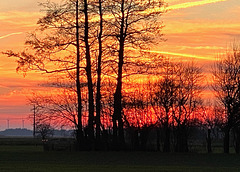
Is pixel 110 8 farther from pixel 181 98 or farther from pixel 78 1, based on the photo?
pixel 181 98

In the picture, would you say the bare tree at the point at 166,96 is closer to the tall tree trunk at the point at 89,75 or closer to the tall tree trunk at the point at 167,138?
the tall tree trunk at the point at 167,138

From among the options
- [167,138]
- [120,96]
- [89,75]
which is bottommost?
[167,138]

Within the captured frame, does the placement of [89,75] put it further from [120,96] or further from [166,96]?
[166,96]

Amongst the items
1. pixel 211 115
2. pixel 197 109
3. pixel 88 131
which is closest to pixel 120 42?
pixel 88 131

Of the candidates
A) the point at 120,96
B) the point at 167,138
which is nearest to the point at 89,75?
the point at 120,96

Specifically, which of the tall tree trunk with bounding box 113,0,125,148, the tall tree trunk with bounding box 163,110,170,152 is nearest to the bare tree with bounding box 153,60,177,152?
the tall tree trunk with bounding box 163,110,170,152

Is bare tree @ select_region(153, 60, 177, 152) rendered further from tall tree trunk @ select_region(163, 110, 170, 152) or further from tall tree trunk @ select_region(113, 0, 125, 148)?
tall tree trunk @ select_region(113, 0, 125, 148)

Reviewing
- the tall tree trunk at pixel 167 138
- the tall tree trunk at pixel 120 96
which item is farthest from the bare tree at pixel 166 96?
the tall tree trunk at pixel 120 96

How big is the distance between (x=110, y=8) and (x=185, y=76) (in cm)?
2149

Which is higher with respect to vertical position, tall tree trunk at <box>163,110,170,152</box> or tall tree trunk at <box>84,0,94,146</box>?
tall tree trunk at <box>84,0,94,146</box>

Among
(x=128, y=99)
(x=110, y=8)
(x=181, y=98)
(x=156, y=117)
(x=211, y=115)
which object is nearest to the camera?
(x=110, y=8)

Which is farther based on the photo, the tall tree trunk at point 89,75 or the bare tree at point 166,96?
the bare tree at point 166,96

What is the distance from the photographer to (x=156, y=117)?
54844 millimetres

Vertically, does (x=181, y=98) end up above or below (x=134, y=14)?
below
